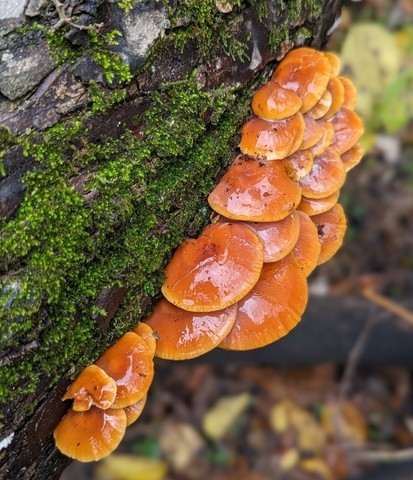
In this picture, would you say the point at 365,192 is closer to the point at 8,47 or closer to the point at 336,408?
the point at 336,408

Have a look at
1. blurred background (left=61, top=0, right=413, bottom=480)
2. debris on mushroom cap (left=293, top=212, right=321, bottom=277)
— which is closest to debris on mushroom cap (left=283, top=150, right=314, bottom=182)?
debris on mushroom cap (left=293, top=212, right=321, bottom=277)

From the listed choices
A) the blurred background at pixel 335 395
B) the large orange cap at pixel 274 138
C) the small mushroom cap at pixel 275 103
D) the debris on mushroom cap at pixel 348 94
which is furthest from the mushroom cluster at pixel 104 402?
the blurred background at pixel 335 395

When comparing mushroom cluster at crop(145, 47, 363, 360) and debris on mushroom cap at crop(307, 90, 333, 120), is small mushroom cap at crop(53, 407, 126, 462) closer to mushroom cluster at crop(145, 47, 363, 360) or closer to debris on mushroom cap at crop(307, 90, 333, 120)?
mushroom cluster at crop(145, 47, 363, 360)

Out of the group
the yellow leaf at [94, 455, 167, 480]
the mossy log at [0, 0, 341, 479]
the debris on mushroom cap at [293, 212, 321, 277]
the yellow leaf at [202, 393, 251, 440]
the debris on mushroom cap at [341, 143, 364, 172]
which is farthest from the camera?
the yellow leaf at [202, 393, 251, 440]

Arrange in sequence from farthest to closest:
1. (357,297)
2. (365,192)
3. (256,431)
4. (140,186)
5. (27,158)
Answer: (365,192) → (256,431) → (357,297) → (140,186) → (27,158)

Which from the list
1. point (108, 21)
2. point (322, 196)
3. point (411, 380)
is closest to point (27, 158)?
point (108, 21)

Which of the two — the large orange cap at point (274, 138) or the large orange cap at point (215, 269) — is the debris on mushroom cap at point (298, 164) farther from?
the large orange cap at point (215, 269)

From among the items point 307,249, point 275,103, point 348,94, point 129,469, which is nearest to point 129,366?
point 307,249
